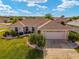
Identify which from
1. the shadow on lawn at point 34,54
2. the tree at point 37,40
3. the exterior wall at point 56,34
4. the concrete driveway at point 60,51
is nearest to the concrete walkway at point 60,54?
the concrete driveway at point 60,51

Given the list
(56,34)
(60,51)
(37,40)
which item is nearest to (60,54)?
(60,51)

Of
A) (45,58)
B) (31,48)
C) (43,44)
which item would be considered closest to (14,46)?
(31,48)

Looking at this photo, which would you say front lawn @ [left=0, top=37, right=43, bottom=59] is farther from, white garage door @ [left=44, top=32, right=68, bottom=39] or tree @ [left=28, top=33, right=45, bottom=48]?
white garage door @ [left=44, top=32, right=68, bottom=39]

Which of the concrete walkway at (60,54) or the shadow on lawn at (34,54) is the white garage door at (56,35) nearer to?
the concrete walkway at (60,54)

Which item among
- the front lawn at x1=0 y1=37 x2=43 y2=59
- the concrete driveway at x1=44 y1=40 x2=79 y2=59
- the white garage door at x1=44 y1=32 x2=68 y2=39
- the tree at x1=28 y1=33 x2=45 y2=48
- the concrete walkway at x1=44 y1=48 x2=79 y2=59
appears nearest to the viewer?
the concrete walkway at x1=44 y1=48 x2=79 y2=59

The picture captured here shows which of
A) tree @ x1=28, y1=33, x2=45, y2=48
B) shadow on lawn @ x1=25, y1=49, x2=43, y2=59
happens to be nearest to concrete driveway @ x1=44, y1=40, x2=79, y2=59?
shadow on lawn @ x1=25, y1=49, x2=43, y2=59

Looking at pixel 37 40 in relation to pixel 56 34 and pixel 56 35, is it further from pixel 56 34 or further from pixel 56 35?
pixel 56 35

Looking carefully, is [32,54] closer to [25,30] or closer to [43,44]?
[43,44]
